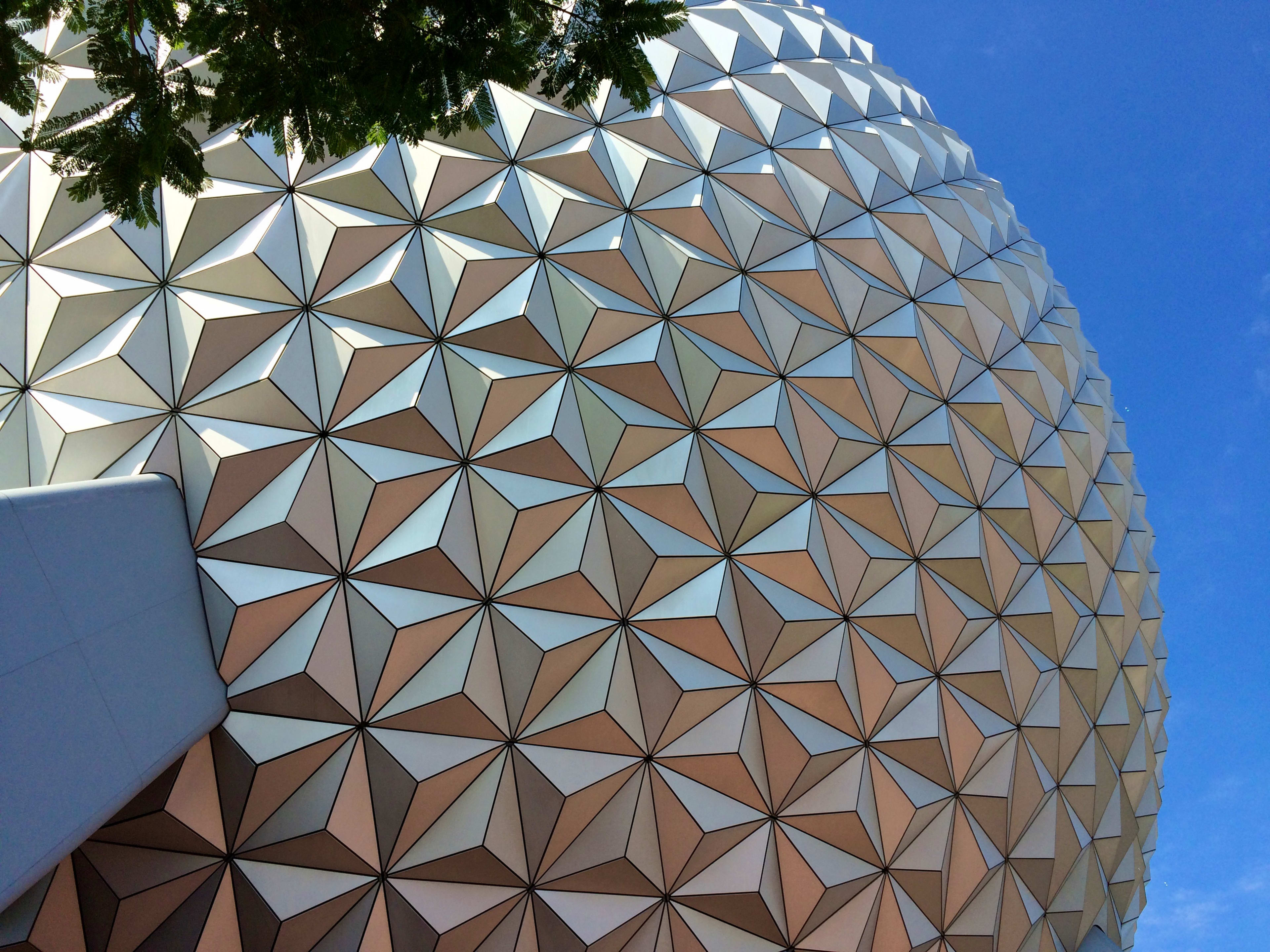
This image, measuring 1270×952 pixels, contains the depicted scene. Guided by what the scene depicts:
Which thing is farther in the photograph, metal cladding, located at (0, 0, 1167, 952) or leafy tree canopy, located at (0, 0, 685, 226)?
metal cladding, located at (0, 0, 1167, 952)

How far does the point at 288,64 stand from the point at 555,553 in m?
6.44

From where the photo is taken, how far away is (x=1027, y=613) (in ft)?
42.3

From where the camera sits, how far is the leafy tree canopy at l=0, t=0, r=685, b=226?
5828 mm

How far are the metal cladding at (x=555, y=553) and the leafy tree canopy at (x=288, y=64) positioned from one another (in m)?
4.24

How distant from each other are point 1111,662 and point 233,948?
15566 millimetres

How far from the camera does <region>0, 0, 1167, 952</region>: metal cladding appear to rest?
9.59 m

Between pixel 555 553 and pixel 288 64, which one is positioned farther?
pixel 555 553

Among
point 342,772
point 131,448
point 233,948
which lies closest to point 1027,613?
point 342,772

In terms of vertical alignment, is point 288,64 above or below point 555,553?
above

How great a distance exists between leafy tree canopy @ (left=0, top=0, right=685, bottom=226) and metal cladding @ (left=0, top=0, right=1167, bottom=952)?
167 inches

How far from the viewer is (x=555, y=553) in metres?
10.4

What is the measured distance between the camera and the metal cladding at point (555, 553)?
A: 378 inches

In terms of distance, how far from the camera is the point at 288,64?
6109 mm

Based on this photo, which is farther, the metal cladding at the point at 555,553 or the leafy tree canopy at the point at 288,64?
the metal cladding at the point at 555,553
